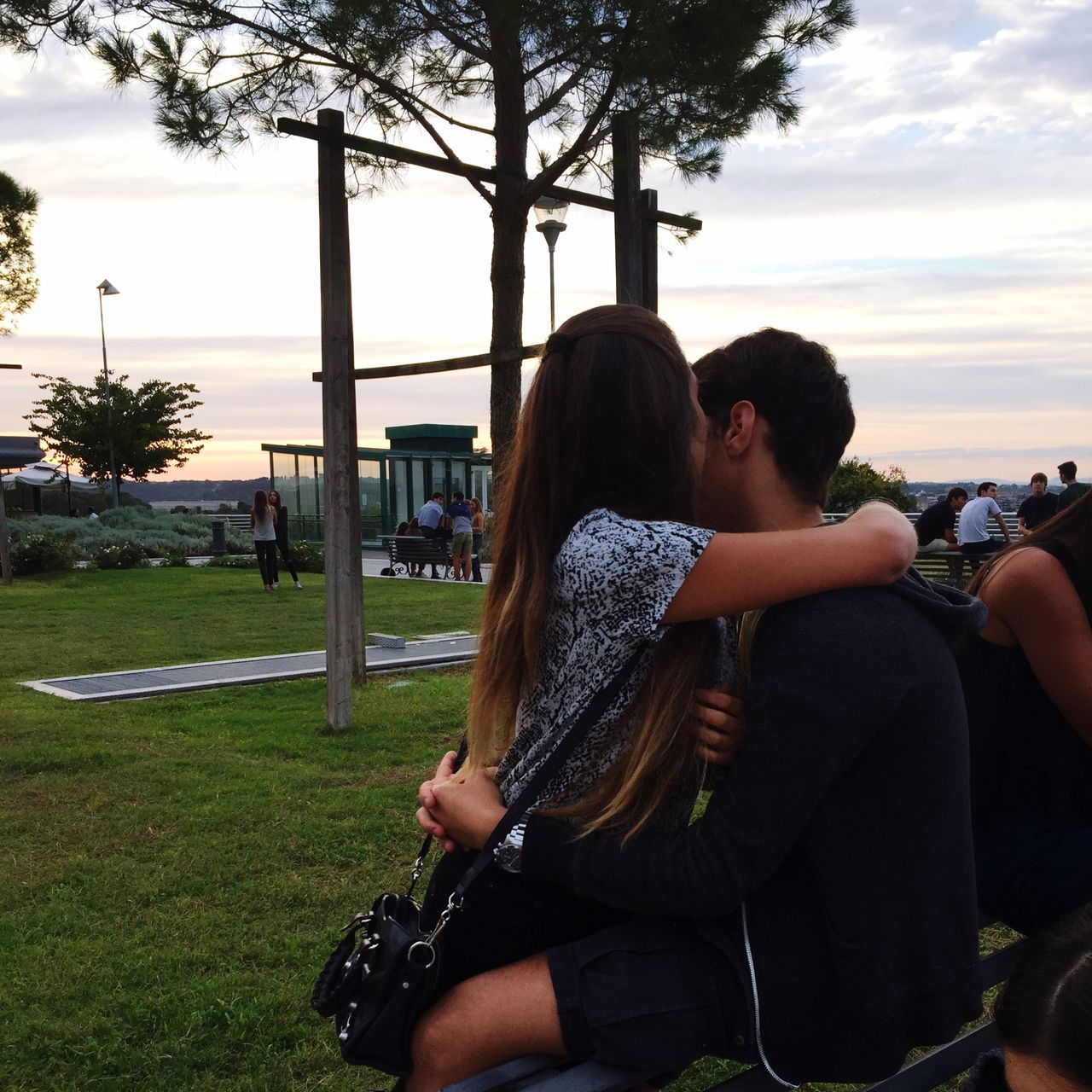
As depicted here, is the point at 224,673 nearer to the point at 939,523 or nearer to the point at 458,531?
the point at 939,523

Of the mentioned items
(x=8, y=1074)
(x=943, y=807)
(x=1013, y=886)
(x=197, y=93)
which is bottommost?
(x=8, y=1074)

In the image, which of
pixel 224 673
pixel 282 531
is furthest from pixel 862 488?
pixel 224 673

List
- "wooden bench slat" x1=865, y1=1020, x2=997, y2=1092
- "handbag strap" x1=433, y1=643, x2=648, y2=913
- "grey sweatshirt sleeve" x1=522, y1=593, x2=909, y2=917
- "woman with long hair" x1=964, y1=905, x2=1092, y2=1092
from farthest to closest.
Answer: "wooden bench slat" x1=865, y1=1020, x2=997, y2=1092 → "handbag strap" x1=433, y1=643, x2=648, y2=913 → "grey sweatshirt sleeve" x1=522, y1=593, x2=909, y2=917 → "woman with long hair" x1=964, y1=905, x2=1092, y2=1092

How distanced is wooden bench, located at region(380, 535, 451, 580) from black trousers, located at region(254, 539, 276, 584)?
4.07m

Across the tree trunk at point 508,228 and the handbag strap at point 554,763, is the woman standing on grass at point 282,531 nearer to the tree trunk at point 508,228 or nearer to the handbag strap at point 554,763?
the tree trunk at point 508,228

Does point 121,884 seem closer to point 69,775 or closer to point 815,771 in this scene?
point 69,775

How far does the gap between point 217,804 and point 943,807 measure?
4.47 m

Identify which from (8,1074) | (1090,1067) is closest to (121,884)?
(8,1074)

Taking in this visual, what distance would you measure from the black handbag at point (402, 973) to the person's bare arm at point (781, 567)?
124mm

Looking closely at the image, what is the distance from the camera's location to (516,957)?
1.70 meters

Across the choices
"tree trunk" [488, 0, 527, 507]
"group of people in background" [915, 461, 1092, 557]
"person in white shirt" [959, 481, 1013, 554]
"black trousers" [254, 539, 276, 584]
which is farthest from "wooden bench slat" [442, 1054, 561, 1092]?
"black trousers" [254, 539, 276, 584]

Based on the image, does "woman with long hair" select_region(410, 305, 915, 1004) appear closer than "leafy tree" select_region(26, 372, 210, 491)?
Yes

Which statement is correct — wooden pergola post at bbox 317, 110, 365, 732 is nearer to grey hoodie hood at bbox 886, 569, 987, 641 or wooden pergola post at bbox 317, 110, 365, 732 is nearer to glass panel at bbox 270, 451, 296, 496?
grey hoodie hood at bbox 886, 569, 987, 641

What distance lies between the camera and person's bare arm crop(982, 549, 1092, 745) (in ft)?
7.24
